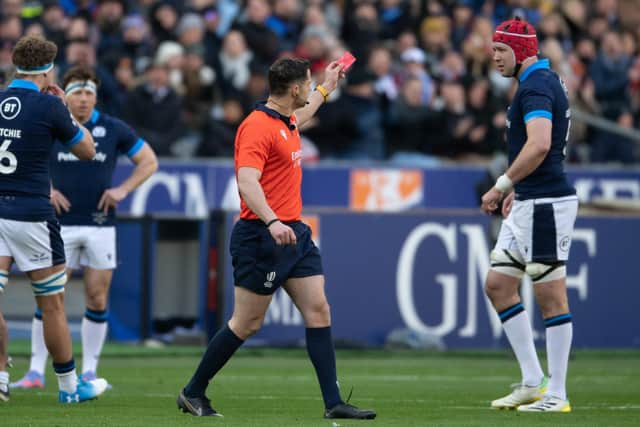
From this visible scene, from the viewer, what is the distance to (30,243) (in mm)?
9398

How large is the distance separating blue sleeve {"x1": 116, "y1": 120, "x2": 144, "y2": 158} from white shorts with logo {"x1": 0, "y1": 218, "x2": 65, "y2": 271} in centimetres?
233

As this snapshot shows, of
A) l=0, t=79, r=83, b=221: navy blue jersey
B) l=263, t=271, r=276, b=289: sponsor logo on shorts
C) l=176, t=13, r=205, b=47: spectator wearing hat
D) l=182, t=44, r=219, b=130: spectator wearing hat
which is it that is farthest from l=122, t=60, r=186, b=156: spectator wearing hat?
l=263, t=271, r=276, b=289: sponsor logo on shorts

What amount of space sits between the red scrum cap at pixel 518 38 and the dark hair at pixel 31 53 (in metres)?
3.11

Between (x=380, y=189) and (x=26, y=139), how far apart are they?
10338mm

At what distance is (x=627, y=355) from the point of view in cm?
1548

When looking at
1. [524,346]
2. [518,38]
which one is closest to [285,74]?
[518,38]

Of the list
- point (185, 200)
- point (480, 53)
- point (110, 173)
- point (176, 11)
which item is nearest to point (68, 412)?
point (110, 173)

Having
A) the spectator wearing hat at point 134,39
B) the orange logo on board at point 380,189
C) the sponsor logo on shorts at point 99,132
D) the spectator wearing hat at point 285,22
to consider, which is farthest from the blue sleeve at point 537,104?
the spectator wearing hat at point 285,22

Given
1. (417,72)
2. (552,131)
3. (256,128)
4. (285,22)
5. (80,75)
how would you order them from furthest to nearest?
(285,22), (417,72), (80,75), (552,131), (256,128)

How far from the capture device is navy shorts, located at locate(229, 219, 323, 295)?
8875 mm

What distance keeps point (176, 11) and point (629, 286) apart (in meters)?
8.34

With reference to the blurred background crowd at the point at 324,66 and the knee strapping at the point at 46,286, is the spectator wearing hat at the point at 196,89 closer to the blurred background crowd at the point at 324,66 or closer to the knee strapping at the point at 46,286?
the blurred background crowd at the point at 324,66

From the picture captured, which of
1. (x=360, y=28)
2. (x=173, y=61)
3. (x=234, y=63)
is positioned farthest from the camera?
(x=360, y=28)

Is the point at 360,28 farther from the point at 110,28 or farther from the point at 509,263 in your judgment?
the point at 509,263
